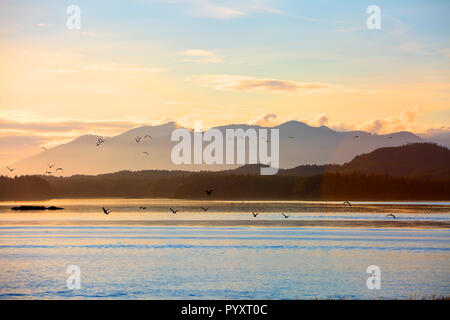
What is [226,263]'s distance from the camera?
4572 cm

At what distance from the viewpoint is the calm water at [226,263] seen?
33.7 m

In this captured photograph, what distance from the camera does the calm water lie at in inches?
1326

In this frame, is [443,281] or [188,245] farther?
[188,245]

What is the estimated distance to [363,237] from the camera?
2751 inches

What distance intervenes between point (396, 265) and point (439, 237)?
983 inches

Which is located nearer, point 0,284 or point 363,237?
point 0,284

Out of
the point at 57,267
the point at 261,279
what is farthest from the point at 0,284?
the point at 261,279

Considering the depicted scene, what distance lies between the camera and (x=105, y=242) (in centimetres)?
6462

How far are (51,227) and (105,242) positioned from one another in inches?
1098
